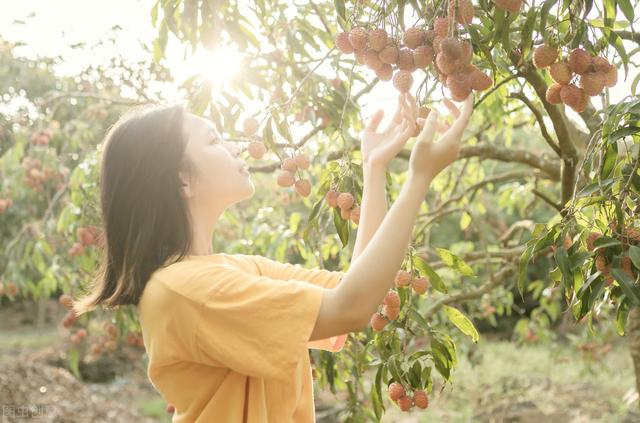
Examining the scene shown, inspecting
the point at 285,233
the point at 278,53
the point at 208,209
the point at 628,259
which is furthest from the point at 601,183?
the point at 285,233

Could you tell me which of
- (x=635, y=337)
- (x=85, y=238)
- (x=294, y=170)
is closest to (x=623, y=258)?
(x=294, y=170)

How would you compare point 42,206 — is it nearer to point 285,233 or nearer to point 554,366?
point 285,233

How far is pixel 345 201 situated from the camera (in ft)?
4.24

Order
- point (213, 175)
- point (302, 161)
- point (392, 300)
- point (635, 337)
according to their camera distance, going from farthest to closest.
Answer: point (635, 337) < point (302, 161) < point (392, 300) < point (213, 175)

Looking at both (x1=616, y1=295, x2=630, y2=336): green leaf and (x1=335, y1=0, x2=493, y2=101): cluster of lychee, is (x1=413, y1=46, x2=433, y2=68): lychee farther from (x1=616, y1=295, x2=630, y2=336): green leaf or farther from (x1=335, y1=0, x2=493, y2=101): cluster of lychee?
(x1=616, y1=295, x2=630, y2=336): green leaf

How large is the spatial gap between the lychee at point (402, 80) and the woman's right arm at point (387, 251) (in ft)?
0.24

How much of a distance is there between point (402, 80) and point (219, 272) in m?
0.37

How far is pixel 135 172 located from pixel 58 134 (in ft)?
9.64

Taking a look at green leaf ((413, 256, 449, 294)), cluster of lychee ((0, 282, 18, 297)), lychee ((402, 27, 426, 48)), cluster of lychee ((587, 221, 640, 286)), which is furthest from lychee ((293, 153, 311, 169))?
cluster of lychee ((0, 282, 18, 297))

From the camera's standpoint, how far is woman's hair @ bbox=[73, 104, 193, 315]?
117 centimetres

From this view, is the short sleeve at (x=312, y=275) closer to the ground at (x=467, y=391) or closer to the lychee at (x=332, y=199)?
the lychee at (x=332, y=199)

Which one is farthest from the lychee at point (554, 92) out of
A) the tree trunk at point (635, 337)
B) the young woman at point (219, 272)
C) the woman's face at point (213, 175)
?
the tree trunk at point (635, 337)

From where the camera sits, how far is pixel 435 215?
2670 mm

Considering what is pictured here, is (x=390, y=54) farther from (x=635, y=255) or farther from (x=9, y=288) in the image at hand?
(x=9, y=288)
